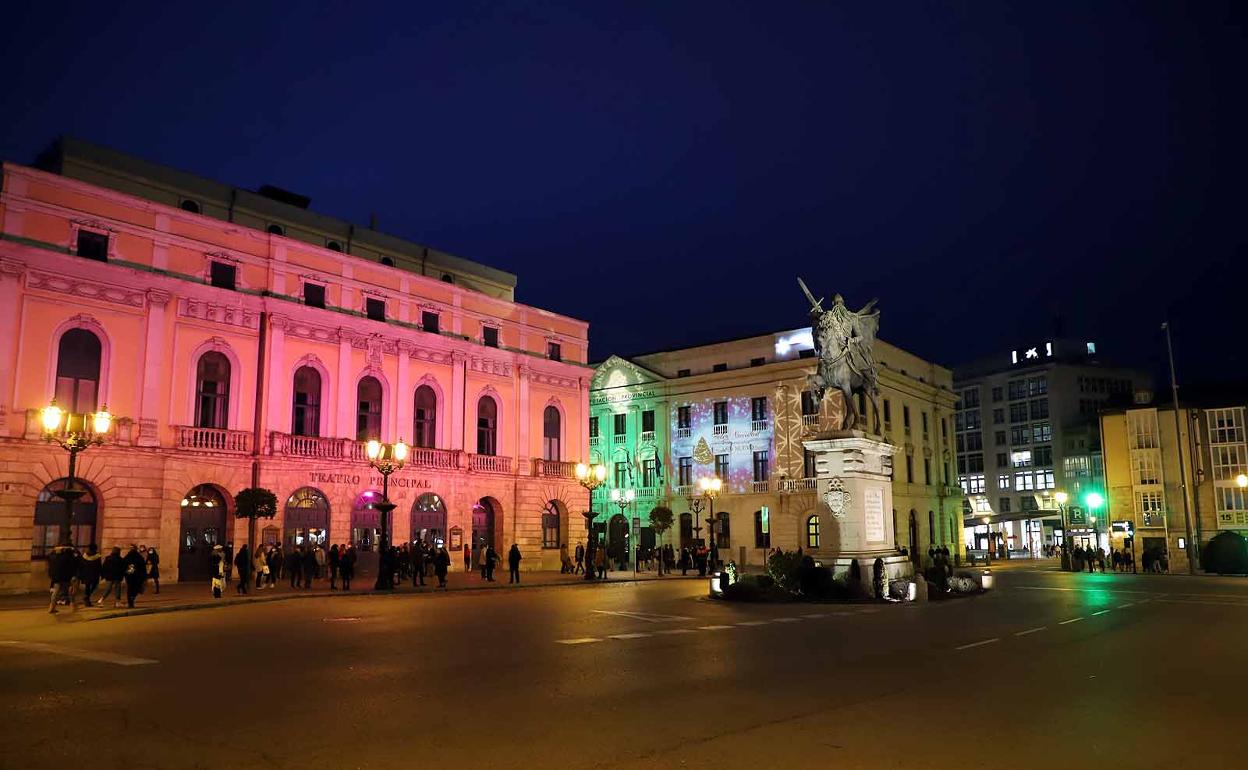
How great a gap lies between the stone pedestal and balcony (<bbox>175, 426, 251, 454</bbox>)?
2407 cm

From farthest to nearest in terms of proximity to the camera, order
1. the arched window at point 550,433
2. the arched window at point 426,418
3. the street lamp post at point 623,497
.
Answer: the street lamp post at point 623,497, the arched window at point 550,433, the arched window at point 426,418

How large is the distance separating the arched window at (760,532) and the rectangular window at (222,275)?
35.6m

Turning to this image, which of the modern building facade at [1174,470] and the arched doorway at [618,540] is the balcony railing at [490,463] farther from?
the modern building facade at [1174,470]

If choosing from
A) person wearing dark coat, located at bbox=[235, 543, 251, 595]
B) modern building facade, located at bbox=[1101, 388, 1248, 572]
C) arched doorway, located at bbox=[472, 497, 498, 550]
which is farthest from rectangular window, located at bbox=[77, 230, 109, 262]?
modern building facade, located at bbox=[1101, 388, 1248, 572]

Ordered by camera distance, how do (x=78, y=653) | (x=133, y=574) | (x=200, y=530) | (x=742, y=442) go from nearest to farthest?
1. (x=78, y=653)
2. (x=133, y=574)
3. (x=200, y=530)
4. (x=742, y=442)

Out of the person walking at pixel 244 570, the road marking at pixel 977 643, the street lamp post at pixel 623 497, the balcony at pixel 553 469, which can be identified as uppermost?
the balcony at pixel 553 469

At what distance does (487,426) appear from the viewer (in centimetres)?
4916

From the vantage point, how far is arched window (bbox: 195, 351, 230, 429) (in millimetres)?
37125

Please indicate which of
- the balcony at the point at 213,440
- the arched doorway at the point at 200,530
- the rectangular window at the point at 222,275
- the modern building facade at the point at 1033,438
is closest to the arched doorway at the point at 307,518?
the arched doorway at the point at 200,530

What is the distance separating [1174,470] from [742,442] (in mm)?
29396

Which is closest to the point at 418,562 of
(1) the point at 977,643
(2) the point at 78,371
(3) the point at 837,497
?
(2) the point at 78,371

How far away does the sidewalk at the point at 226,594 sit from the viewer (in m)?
23.0

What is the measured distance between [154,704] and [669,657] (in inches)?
278

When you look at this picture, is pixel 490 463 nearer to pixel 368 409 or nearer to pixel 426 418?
pixel 426 418
